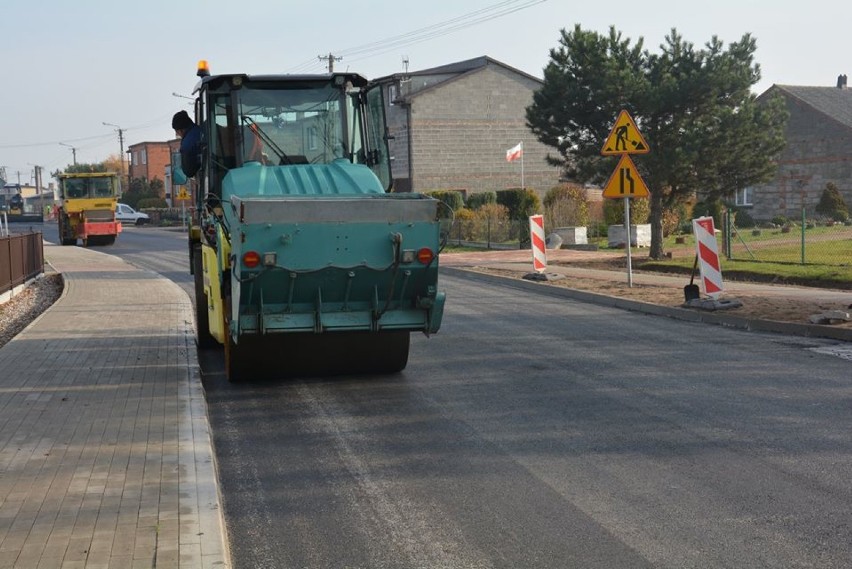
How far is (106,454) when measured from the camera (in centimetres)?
679

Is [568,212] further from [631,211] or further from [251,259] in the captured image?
[251,259]

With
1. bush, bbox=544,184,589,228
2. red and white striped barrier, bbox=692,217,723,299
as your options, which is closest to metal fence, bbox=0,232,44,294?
red and white striped barrier, bbox=692,217,723,299

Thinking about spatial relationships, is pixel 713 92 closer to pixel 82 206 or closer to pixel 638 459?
pixel 638 459

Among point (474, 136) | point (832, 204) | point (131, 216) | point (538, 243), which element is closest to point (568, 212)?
point (832, 204)

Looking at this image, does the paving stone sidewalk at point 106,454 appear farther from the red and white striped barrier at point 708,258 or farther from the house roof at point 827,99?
the house roof at point 827,99

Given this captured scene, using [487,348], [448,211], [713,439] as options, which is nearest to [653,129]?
[487,348]

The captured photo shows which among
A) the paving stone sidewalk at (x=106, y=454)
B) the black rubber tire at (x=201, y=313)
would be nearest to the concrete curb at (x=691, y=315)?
the black rubber tire at (x=201, y=313)

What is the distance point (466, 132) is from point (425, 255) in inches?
1872

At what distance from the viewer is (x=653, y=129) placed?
2511cm

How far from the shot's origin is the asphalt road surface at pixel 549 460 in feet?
17.3

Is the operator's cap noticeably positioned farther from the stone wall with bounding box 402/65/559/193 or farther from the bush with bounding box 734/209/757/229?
the stone wall with bounding box 402/65/559/193

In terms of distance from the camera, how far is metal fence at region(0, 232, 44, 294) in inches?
812

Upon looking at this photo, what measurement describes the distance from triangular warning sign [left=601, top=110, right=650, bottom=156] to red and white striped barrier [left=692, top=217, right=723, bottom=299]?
274 centimetres

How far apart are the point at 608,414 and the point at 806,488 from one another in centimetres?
230
